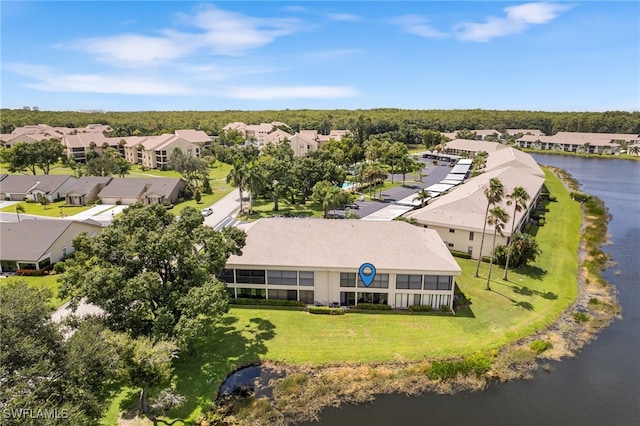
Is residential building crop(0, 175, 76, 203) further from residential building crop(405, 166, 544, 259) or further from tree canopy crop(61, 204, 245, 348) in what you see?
residential building crop(405, 166, 544, 259)

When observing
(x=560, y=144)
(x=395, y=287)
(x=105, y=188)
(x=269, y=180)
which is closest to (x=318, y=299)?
(x=395, y=287)

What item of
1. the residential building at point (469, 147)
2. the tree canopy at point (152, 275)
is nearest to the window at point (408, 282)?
the tree canopy at point (152, 275)

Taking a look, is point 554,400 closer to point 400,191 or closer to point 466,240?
point 466,240

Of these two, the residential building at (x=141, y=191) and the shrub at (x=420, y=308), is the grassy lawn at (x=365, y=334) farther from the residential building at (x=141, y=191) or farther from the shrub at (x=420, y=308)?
the residential building at (x=141, y=191)

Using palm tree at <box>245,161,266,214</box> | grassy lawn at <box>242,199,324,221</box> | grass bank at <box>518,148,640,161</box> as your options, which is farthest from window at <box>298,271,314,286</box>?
grass bank at <box>518,148,640,161</box>

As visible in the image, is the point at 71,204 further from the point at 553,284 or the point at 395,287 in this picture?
the point at 553,284

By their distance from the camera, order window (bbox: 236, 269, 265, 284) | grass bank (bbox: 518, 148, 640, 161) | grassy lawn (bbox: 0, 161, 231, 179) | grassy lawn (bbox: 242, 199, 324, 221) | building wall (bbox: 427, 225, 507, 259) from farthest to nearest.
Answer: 1. grass bank (bbox: 518, 148, 640, 161)
2. grassy lawn (bbox: 0, 161, 231, 179)
3. grassy lawn (bbox: 242, 199, 324, 221)
4. building wall (bbox: 427, 225, 507, 259)
5. window (bbox: 236, 269, 265, 284)
